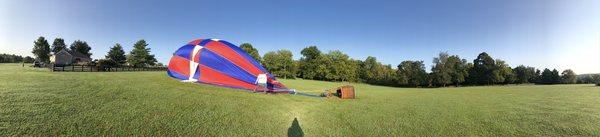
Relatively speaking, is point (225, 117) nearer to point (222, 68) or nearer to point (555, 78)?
point (222, 68)

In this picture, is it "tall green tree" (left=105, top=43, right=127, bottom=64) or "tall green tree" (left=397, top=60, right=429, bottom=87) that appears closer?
"tall green tree" (left=397, top=60, right=429, bottom=87)

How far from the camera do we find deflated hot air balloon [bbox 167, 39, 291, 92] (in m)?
19.3

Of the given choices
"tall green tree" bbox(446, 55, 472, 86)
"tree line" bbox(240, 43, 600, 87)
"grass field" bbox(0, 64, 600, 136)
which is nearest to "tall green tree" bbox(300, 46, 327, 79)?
"tree line" bbox(240, 43, 600, 87)

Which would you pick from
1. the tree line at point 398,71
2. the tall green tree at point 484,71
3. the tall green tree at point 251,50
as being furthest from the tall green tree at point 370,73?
the tall green tree at point 251,50

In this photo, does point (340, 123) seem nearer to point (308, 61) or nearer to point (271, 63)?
point (271, 63)

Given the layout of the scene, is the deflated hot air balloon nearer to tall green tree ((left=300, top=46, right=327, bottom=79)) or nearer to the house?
tall green tree ((left=300, top=46, right=327, bottom=79))

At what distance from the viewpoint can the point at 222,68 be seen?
64.1ft

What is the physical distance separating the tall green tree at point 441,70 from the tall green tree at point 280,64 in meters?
29.4

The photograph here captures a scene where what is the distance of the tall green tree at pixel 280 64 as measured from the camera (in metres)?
71.1

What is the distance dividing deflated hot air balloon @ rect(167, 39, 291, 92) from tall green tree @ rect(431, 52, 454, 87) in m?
57.4

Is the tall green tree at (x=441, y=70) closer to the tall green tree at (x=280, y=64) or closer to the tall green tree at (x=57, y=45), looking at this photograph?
the tall green tree at (x=280, y=64)

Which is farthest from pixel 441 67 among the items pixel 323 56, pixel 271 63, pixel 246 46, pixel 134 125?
pixel 134 125

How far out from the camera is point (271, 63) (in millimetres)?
72750

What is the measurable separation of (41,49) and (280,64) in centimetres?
7583
